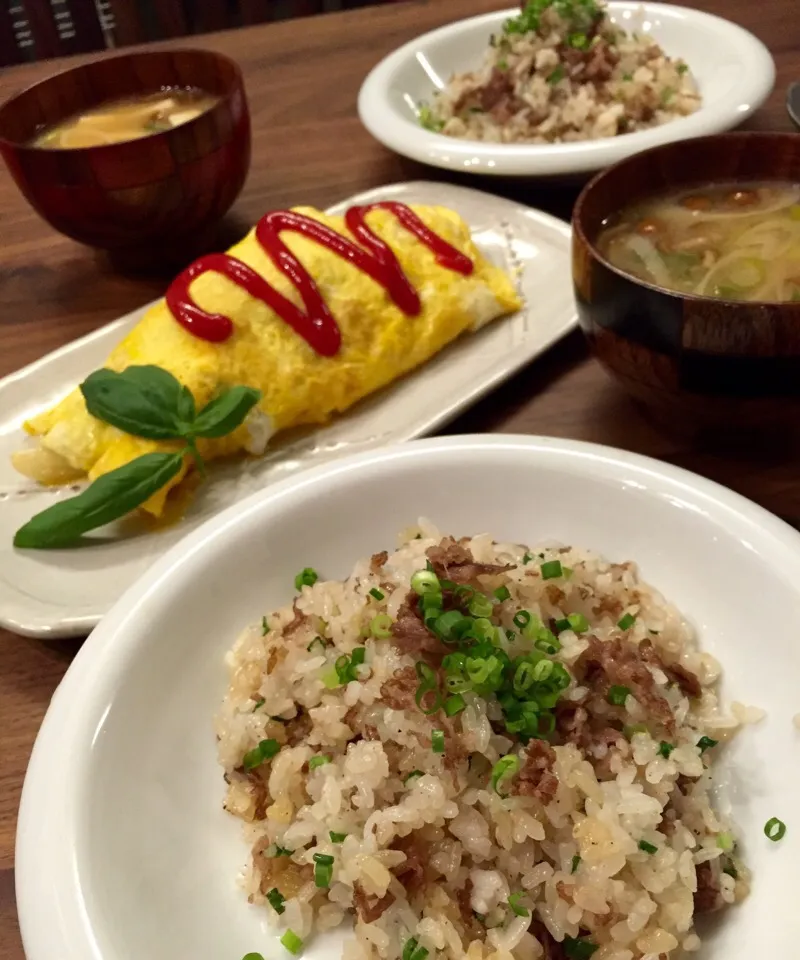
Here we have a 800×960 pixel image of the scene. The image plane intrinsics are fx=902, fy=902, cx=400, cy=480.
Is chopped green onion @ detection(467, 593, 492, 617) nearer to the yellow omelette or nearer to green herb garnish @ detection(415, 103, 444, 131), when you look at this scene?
the yellow omelette

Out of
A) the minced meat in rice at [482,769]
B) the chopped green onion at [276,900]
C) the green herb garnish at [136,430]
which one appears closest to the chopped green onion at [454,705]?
the minced meat in rice at [482,769]

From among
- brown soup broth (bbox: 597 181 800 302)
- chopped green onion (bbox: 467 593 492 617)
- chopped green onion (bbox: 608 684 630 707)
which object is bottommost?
chopped green onion (bbox: 608 684 630 707)

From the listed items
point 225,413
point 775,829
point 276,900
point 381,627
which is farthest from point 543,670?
point 225,413

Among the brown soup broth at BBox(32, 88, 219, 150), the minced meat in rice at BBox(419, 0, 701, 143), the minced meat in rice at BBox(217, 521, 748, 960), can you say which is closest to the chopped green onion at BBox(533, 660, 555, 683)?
the minced meat in rice at BBox(217, 521, 748, 960)

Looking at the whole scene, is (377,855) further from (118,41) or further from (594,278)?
(118,41)

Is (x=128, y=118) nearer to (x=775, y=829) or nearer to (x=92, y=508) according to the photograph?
(x=92, y=508)

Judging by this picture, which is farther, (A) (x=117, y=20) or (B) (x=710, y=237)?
(A) (x=117, y=20)
